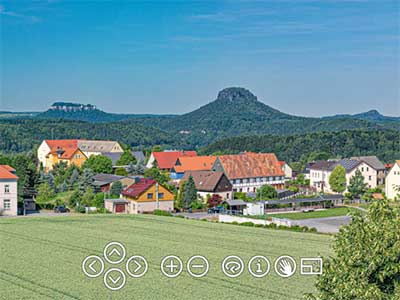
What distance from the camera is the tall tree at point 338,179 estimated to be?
38.9 m

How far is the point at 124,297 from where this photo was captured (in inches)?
430

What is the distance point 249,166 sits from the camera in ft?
136

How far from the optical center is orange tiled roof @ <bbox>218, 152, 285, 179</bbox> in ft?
133

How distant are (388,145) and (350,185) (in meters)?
26.2

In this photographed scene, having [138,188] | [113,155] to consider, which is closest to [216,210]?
[138,188]

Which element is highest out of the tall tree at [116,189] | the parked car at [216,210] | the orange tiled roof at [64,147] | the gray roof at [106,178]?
the orange tiled roof at [64,147]

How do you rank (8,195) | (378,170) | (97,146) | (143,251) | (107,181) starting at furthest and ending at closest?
(97,146) → (378,170) → (107,181) → (8,195) → (143,251)

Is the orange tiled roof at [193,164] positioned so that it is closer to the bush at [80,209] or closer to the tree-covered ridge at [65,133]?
the bush at [80,209]

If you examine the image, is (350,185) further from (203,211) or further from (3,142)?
(3,142)

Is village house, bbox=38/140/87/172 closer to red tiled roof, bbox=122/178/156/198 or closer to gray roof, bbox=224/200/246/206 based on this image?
red tiled roof, bbox=122/178/156/198

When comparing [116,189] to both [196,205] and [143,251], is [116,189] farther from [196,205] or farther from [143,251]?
[143,251]

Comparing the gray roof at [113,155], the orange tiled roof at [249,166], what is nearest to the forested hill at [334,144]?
the orange tiled roof at [249,166]

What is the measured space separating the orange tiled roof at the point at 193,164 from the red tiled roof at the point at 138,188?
13.5m

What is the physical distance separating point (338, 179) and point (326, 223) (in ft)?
44.4
